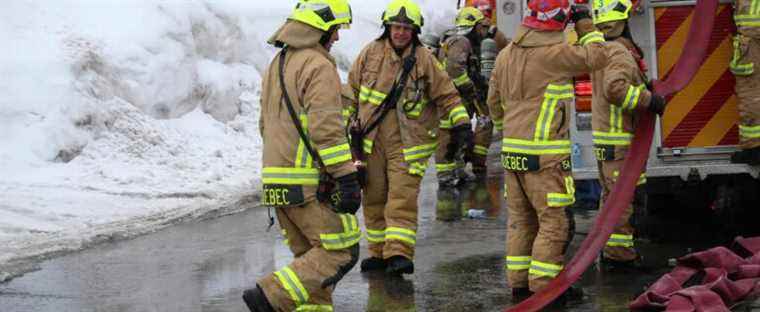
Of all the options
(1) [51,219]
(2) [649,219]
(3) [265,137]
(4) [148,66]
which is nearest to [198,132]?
(4) [148,66]

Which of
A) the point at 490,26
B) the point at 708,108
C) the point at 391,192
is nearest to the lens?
the point at 391,192

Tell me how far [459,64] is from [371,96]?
421cm

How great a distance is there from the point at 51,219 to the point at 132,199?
3.86ft

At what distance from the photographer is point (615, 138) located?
26.6ft

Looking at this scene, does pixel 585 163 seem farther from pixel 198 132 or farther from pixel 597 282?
pixel 198 132

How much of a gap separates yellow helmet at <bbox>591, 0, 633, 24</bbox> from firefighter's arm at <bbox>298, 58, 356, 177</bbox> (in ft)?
8.56

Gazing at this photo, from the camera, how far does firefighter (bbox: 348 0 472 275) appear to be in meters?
8.28

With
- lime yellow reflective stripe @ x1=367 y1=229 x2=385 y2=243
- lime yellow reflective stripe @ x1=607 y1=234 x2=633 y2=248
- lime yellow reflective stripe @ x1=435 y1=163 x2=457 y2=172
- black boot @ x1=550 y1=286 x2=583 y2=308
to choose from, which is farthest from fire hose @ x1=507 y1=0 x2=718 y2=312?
lime yellow reflective stripe @ x1=435 y1=163 x2=457 y2=172

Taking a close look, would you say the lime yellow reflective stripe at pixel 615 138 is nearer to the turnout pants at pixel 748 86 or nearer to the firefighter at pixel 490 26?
the turnout pants at pixel 748 86

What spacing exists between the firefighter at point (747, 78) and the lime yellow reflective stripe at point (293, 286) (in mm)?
3857

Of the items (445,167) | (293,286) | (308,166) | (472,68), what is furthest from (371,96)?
(472,68)

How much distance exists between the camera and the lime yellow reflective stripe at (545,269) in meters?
7.20

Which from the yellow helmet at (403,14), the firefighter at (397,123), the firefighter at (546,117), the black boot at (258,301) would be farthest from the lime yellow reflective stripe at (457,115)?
the black boot at (258,301)

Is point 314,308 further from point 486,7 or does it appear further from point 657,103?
point 486,7
